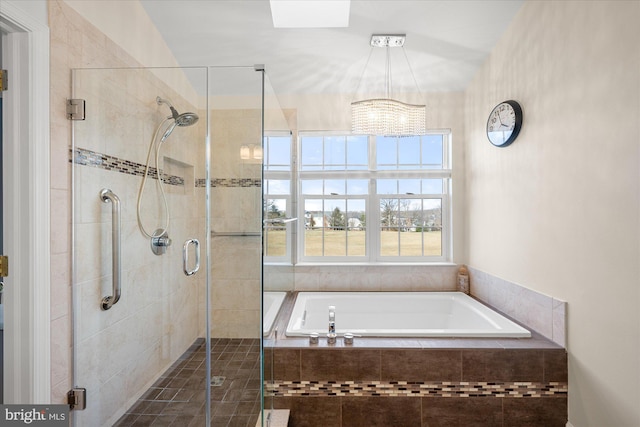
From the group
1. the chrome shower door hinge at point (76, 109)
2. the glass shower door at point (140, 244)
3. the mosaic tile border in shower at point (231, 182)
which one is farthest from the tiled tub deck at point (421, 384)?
the chrome shower door hinge at point (76, 109)

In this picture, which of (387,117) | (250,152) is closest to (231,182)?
(250,152)

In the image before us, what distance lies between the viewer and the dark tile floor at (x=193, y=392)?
1.68 m

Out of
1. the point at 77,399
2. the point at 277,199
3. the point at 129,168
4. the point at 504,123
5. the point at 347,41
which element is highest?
the point at 347,41

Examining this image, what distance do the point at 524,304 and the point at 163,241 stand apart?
2389 mm

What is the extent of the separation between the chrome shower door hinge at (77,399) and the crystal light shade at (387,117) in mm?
2373

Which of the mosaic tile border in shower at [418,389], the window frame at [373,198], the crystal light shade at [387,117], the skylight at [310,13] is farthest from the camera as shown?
the window frame at [373,198]

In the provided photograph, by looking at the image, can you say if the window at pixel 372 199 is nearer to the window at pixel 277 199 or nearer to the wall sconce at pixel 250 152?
the window at pixel 277 199

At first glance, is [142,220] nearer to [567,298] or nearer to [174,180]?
[174,180]

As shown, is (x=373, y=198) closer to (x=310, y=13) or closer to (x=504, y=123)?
(x=504, y=123)

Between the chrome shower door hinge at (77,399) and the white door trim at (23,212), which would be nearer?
the white door trim at (23,212)

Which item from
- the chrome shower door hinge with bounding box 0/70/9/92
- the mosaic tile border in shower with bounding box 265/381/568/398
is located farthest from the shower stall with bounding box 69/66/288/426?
the mosaic tile border in shower with bounding box 265/381/568/398

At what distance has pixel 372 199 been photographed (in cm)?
355

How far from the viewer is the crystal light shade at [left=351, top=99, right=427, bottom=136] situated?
2596 millimetres

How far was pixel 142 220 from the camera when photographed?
1.72 m
